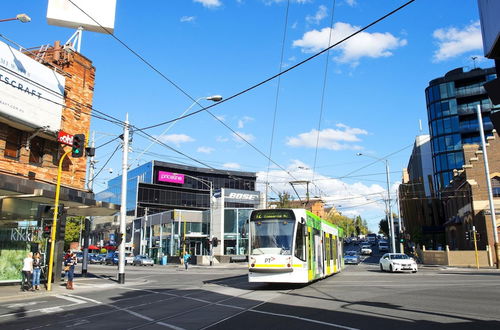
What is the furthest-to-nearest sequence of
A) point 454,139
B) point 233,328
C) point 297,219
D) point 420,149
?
point 420,149
point 454,139
point 297,219
point 233,328

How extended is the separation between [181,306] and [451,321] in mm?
7762

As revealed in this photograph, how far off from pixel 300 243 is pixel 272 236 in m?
1.20

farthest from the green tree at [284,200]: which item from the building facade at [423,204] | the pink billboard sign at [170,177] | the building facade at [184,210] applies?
the pink billboard sign at [170,177]

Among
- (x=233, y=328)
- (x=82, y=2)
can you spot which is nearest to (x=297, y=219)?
(x=233, y=328)

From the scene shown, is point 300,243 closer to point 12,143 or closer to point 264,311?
point 264,311

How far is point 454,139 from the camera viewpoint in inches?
2761

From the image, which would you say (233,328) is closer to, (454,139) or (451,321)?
(451,321)

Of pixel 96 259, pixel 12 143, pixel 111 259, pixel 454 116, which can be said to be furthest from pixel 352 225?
pixel 12 143

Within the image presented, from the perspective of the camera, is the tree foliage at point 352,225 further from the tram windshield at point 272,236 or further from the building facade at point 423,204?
the tram windshield at point 272,236

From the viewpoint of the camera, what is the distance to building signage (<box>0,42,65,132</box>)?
18.1 metres

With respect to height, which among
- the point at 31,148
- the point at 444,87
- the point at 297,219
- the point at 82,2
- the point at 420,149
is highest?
the point at 444,87

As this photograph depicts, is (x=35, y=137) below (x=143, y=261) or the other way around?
the other way around

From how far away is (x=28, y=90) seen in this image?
19.4m

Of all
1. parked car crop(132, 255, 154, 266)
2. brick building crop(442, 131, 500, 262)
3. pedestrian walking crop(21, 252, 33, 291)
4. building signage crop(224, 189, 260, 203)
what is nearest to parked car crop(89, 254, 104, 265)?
parked car crop(132, 255, 154, 266)
